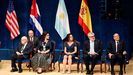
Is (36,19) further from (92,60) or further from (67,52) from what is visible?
(92,60)

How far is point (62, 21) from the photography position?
43.7 ft

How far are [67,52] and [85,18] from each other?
1.43m

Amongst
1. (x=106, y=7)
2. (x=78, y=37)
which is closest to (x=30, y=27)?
(x=78, y=37)

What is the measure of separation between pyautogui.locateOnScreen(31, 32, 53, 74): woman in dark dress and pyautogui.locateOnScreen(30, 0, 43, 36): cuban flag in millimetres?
925

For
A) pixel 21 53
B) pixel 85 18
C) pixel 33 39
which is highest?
pixel 85 18

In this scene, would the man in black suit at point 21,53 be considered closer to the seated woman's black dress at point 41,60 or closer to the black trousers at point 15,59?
the black trousers at point 15,59

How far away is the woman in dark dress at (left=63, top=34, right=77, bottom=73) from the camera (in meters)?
12.2

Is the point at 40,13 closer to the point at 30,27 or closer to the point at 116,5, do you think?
the point at 30,27

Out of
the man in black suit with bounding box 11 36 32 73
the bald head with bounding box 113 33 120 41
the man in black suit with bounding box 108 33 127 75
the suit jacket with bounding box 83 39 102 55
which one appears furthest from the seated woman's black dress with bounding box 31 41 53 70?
the bald head with bounding box 113 33 120 41

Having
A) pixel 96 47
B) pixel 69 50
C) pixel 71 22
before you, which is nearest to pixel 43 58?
pixel 69 50

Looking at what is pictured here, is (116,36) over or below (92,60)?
over

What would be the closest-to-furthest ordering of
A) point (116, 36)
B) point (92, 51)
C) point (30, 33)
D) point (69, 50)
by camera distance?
point (116, 36) → point (92, 51) → point (69, 50) → point (30, 33)

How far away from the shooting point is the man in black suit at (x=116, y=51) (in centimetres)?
1186

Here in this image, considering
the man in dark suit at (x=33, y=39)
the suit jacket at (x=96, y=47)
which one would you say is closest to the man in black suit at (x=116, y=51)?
the suit jacket at (x=96, y=47)
